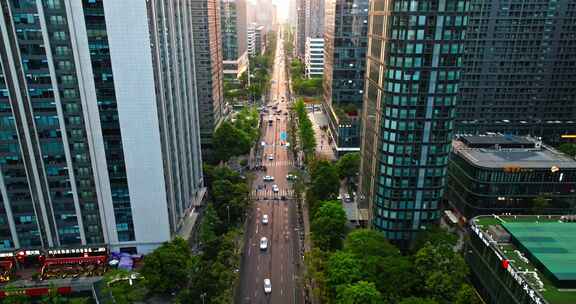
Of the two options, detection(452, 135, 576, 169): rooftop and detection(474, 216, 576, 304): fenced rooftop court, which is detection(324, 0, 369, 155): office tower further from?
detection(474, 216, 576, 304): fenced rooftop court

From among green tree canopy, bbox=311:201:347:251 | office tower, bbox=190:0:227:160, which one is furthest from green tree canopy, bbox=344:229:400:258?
office tower, bbox=190:0:227:160

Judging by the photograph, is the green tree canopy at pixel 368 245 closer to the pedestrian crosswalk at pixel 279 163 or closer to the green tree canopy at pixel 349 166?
the green tree canopy at pixel 349 166

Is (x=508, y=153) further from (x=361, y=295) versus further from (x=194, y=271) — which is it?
(x=194, y=271)

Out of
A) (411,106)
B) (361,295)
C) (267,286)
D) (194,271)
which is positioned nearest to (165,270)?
(194,271)

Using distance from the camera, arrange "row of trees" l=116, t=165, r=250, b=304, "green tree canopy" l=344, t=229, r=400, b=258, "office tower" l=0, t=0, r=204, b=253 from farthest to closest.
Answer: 1. "green tree canopy" l=344, t=229, r=400, b=258
2. "office tower" l=0, t=0, r=204, b=253
3. "row of trees" l=116, t=165, r=250, b=304

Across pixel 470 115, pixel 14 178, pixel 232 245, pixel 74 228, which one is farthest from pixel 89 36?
pixel 470 115
